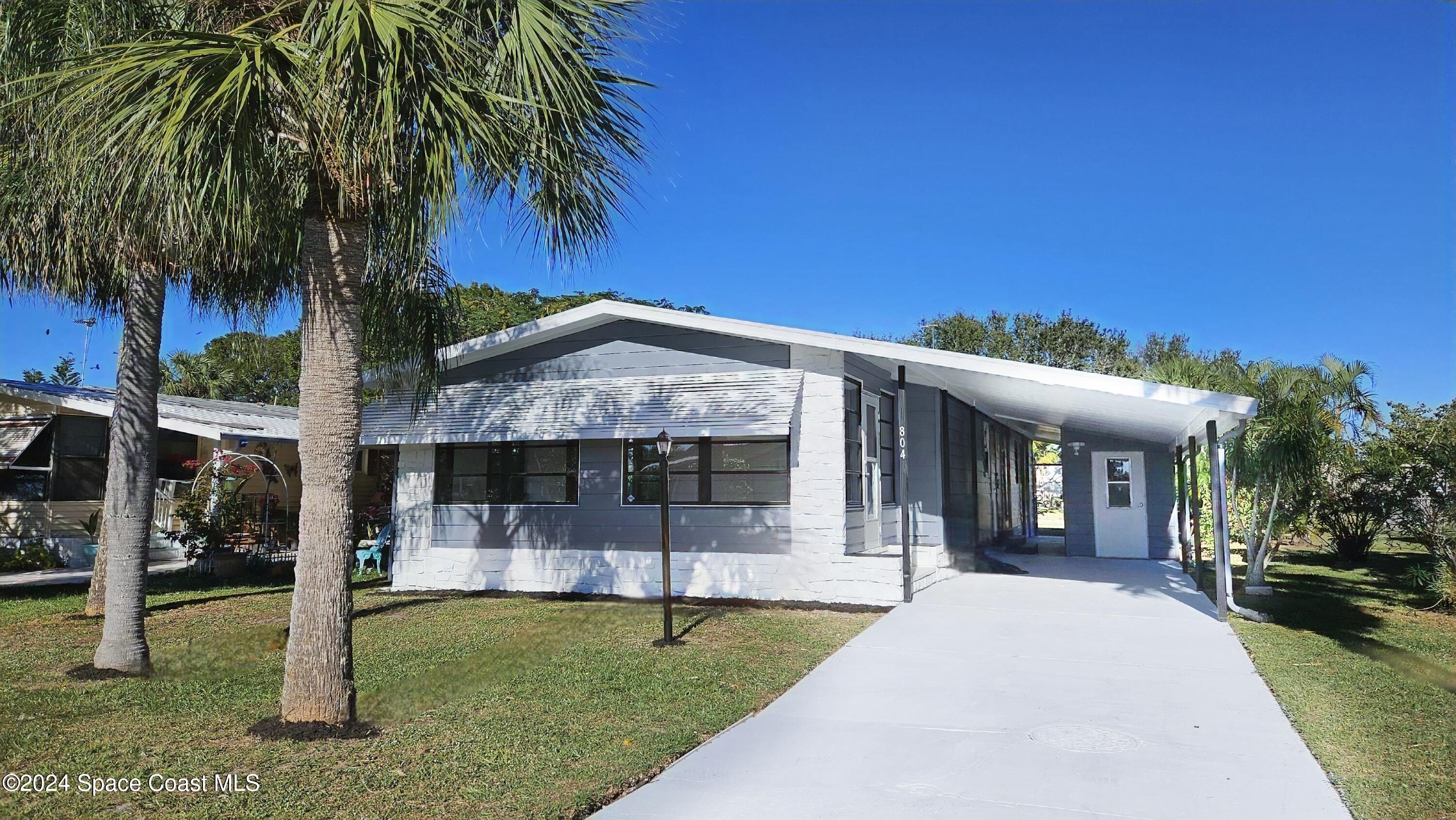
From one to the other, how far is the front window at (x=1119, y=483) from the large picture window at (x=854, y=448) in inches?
277

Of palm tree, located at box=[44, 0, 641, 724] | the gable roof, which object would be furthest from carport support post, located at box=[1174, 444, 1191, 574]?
the gable roof

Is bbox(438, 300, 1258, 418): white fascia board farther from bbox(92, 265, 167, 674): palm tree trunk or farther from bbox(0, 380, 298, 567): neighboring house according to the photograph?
bbox(0, 380, 298, 567): neighboring house

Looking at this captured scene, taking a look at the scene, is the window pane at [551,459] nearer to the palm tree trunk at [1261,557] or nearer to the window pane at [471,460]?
the window pane at [471,460]

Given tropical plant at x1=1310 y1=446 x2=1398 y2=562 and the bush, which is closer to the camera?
tropical plant at x1=1310 y1=446 x2=1398 y2=562

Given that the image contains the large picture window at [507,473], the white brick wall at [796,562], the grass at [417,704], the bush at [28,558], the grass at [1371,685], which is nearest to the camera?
the grass at [417,704]

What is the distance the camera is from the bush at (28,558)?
47.6 feet

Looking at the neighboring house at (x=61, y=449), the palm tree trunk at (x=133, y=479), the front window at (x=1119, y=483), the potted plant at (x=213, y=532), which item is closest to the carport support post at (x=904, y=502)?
the front window at (x=1119, y=483)

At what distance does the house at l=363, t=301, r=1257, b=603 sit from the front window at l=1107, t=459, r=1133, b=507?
2543 mm

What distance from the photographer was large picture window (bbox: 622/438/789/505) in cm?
1097

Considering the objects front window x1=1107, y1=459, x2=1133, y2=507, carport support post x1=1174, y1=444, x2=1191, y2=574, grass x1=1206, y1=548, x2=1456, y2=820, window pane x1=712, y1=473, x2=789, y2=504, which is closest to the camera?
grass x1=1206, y1=548, x2=1456, y2=820

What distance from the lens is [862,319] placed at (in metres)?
41.0

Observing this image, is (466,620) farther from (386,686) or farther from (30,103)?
(30,103)

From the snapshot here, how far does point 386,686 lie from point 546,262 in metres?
3.38

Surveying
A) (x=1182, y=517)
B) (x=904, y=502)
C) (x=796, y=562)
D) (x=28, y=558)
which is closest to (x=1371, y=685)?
(x=904, y=502)
